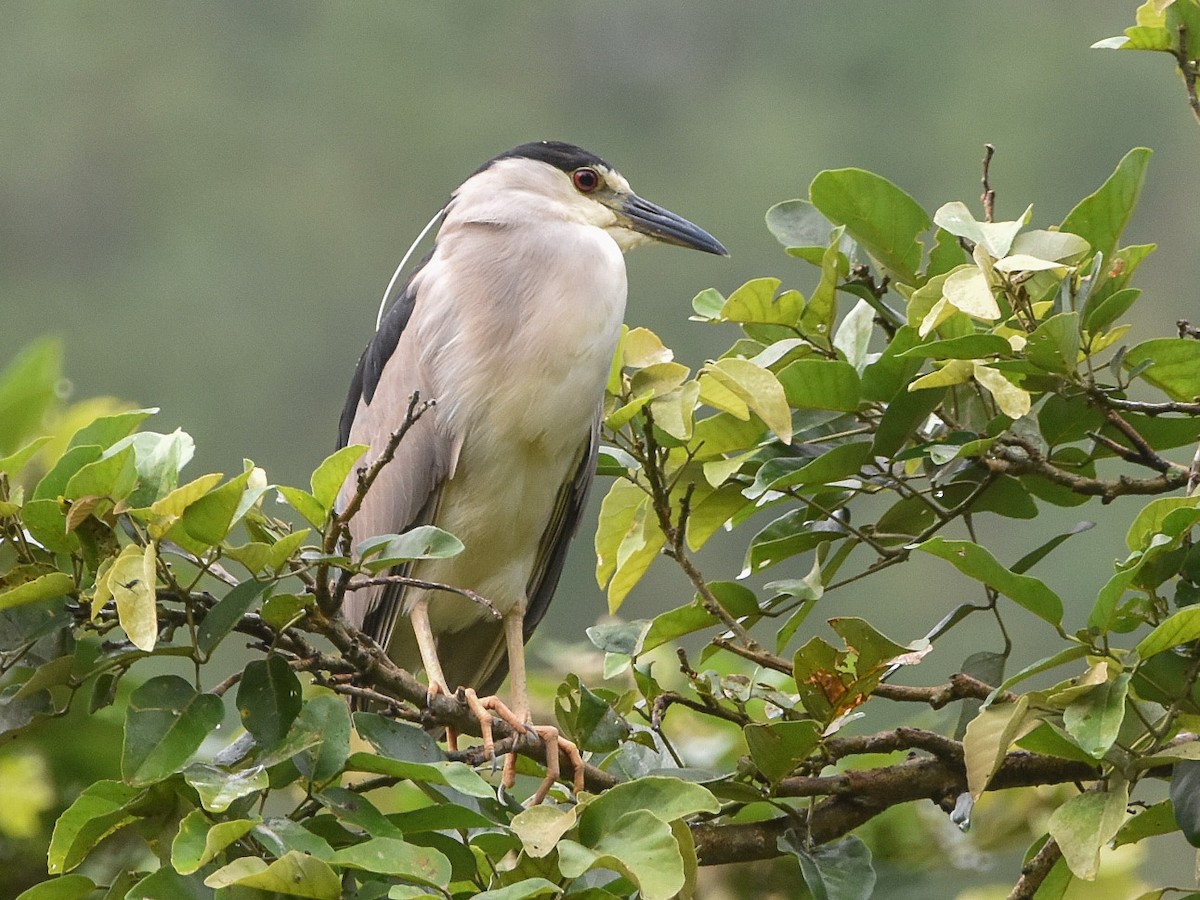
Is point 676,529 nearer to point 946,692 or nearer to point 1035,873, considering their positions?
point 946,692

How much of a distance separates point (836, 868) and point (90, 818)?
64cm

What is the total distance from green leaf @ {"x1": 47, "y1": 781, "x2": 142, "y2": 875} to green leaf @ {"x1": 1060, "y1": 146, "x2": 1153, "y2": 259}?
3.21 feet

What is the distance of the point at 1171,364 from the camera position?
1.42m

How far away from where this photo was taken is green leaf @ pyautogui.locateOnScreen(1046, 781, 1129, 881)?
44.7 inches

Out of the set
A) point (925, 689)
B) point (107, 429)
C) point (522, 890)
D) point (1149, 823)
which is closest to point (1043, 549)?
point (925, 689)

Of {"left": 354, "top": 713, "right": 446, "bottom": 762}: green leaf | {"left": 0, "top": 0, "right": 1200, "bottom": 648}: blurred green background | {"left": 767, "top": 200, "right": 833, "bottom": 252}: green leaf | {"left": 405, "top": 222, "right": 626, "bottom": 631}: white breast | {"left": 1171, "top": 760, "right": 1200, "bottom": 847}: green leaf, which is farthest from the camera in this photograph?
{"left": 0, "top": 0, "right": 1200, "bottom": 648}: blurred green background

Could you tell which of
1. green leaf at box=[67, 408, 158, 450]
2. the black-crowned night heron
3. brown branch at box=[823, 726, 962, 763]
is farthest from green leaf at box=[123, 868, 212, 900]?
the black-crowned night heron

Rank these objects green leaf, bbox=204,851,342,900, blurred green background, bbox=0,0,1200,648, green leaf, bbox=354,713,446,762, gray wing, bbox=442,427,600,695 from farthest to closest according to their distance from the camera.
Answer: blurred green background, bbox=0,0,1200,648, gray wing, bbox=442,427,600,695, green leaf, bbox=354,713,446,762, green leaf, bbox=204,851,342,900

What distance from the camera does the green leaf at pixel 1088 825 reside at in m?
1.14

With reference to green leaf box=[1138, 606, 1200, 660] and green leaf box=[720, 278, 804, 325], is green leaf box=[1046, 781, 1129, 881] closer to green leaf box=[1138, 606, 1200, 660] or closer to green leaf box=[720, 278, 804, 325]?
green leaf box=[1138, 606, 1200, 660]

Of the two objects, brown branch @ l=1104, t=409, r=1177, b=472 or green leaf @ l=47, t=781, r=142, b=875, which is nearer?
green leaf @ l=47, t=781, r=142, b=875

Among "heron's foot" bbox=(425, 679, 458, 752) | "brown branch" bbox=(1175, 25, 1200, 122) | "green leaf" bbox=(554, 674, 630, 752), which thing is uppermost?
"brown branch" bbox=(1175, 25, 1200, 122)

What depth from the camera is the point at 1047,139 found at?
496 inches

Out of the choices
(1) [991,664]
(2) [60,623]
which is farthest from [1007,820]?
(2) [60,623]
